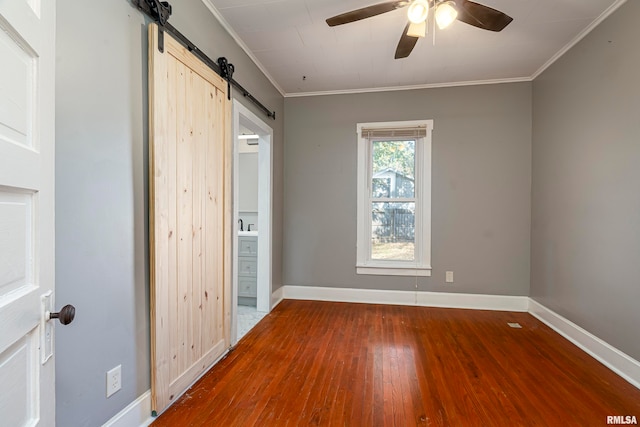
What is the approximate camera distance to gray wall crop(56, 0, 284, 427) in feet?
3.94

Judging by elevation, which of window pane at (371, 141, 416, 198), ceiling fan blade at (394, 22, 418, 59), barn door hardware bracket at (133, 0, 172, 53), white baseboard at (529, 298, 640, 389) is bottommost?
white baseboard at (529, 298, 640, 389)

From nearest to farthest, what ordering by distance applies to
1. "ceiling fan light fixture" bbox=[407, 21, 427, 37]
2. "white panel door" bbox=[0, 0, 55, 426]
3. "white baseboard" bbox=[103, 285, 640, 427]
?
1. "white panel door" bbox=[0, 0, 55, 426]
2. "ceiling fan light fixture" bbox=[407, 21, 427, 37]
3. "white baseboard" bbox=[103, 285, 640, 427]

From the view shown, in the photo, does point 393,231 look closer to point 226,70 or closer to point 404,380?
Result: point 404,380

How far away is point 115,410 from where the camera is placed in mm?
1449

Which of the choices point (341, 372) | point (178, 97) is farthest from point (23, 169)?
point (341, 372)

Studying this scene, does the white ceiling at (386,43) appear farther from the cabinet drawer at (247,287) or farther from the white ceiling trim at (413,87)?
the cabinet drawer at (247,287)

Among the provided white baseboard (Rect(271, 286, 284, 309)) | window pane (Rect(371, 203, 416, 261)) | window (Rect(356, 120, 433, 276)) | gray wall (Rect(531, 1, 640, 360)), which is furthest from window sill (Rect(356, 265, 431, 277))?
gray wall (Rect(531, 1, 640, 360))

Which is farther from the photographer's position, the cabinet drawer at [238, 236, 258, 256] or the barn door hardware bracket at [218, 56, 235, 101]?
the cabinet drawer at [238, 236, 258, 256]

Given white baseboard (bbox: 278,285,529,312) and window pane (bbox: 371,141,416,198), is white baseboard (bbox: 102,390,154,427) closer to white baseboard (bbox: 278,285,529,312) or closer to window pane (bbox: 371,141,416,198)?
white baseboard (bbox: 278,285,529,312)

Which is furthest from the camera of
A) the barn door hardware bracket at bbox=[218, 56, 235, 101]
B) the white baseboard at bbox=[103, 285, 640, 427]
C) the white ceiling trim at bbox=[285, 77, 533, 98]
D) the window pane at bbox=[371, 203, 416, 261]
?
the window pane at bbox=[371, 203, 416, 261]

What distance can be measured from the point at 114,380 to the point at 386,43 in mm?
3162

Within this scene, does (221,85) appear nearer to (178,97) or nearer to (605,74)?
(178,97)

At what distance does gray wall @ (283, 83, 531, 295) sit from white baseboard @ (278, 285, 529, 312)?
0.25 ft

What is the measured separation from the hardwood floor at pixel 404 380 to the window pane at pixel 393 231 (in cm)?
96
